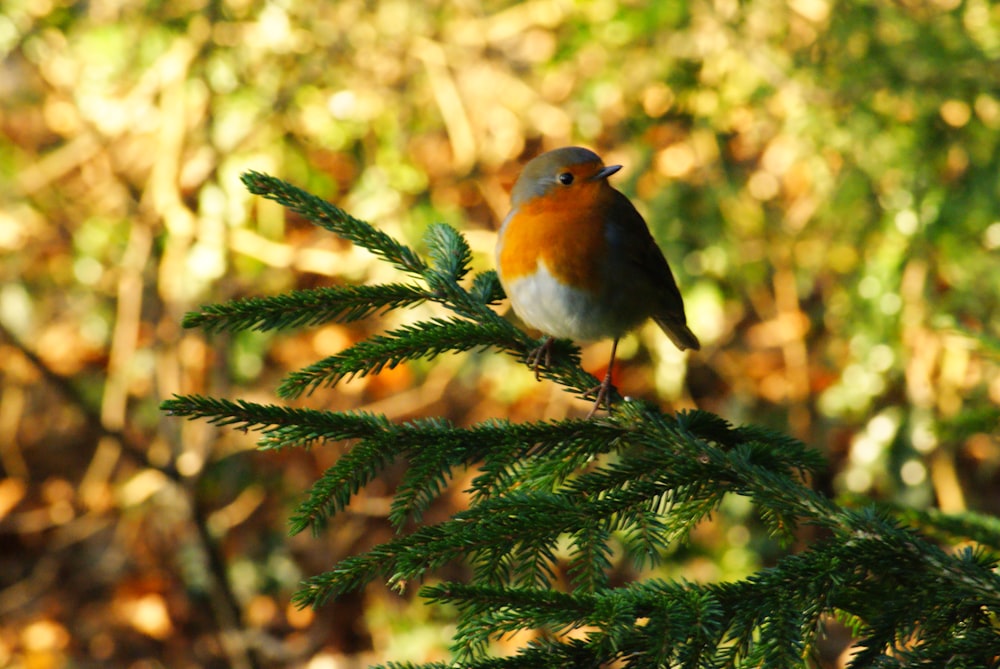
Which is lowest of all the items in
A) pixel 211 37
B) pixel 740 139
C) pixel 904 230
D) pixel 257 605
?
pixel 257 605

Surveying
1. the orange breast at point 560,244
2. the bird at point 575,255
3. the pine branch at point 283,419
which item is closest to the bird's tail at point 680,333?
the bird at point 575,255

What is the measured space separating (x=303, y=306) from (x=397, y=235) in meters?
3.01

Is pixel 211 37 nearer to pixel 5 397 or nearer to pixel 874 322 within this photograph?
pixel 5 397

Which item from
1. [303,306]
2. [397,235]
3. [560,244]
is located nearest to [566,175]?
[560,244]

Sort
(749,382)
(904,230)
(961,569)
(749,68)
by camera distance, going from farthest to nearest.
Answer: (749,382)
(749,68)
(904,230)
(961,569)

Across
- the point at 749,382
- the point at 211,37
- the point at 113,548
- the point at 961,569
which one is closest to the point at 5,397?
the point at 113,548

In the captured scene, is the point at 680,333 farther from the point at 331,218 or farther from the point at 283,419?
the point at 283,419

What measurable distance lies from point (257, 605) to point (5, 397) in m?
1.56

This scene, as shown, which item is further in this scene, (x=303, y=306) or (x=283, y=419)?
(x=303, y=306)

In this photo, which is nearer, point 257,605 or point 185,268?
point 185,268

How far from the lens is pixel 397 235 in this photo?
4.37 meters

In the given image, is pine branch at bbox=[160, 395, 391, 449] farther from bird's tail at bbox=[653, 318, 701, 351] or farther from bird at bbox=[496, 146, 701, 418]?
bird's tail at bbox=[653, 318, 701, 351]

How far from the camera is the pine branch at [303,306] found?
4.31 feet

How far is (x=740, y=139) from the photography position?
4988 millimetres
